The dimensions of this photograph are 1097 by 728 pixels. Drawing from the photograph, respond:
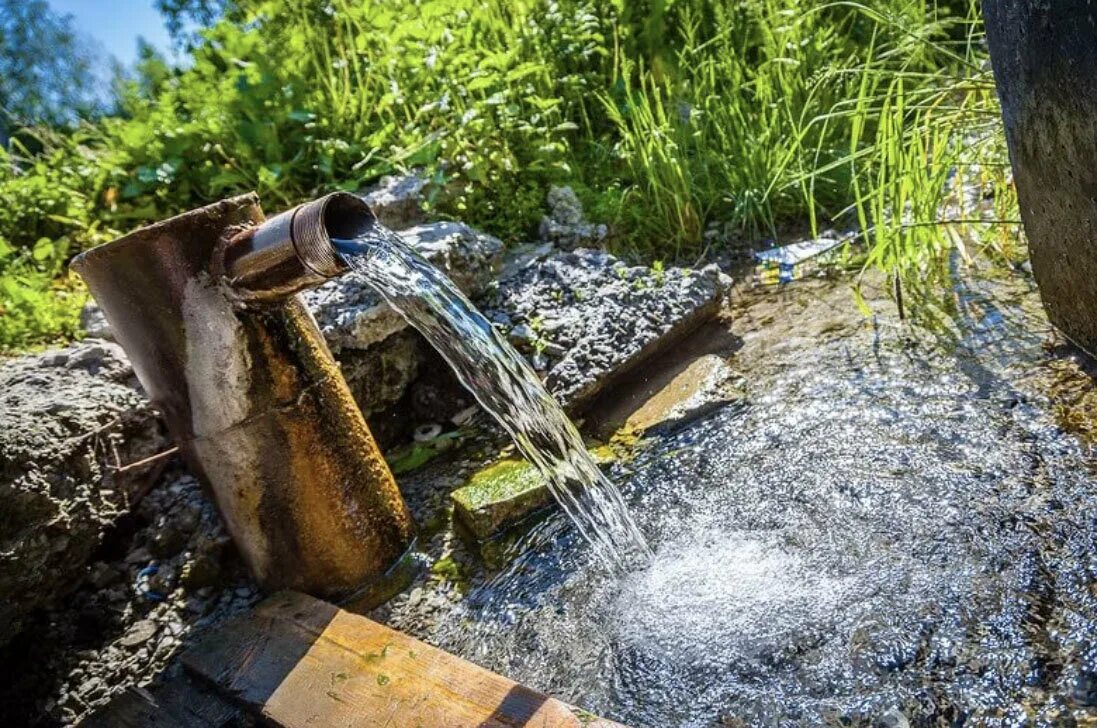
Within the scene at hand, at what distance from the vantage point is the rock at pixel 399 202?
12.6 ft

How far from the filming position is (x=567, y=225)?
4.11 m

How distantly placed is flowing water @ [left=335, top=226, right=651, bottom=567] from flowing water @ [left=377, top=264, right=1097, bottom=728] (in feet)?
0.26

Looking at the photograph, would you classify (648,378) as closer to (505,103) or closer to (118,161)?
(505,103)

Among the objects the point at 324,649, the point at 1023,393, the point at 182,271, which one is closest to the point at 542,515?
the point at 324,649

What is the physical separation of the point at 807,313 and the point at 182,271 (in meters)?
2.45

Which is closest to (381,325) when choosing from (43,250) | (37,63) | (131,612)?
(131,612)

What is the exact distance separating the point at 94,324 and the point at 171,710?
6.53 ft

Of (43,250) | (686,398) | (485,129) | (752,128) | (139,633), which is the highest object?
(43,250)

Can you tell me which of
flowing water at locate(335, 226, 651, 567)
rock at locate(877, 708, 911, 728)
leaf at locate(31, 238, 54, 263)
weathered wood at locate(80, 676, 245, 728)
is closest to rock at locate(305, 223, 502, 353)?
flowing water at locate(335, 226, 651, 567)

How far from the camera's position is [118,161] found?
4.28 m

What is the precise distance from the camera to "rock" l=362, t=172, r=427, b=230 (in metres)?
3.85

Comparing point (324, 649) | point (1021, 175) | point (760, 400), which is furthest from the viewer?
point (760, 400)

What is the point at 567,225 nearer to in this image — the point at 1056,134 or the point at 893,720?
the point at 1056,134

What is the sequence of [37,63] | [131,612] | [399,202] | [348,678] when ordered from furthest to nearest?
[37,63] < [399,202] < [131,612] < [348,678]
